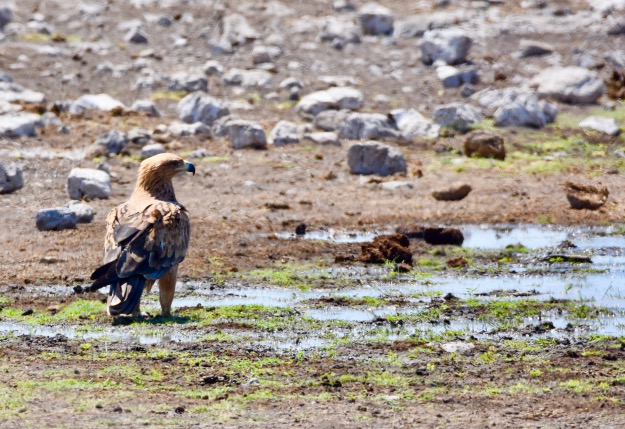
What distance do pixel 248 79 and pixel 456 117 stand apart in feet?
16.9

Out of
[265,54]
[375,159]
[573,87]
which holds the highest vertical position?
[375,159]

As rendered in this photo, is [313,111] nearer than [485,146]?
No

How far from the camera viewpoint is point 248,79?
24.4 meters

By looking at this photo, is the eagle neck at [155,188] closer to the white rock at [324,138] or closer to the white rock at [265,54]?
the white rock at [324,138]

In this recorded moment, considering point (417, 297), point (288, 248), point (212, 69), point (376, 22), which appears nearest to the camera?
point (417, 297)

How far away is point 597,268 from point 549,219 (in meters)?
2.90

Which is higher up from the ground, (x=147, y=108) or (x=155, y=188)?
(x=155, y=188)

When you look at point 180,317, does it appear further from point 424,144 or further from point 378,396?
point 424,144

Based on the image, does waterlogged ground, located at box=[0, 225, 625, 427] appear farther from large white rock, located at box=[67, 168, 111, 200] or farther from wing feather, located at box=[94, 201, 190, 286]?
large white rock, located at box=[67, 168, 111, 200]

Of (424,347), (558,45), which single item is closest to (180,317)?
(424,347)

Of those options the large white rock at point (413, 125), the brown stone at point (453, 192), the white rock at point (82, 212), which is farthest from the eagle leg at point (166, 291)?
the large white rock at point (413, 125)

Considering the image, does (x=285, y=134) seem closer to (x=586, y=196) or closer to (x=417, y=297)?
(x=586, y=196)

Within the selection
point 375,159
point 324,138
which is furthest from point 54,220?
point 324,138

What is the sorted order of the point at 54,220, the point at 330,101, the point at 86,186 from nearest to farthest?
the point at 54,220, the point at 86,186, the point at 330,101
